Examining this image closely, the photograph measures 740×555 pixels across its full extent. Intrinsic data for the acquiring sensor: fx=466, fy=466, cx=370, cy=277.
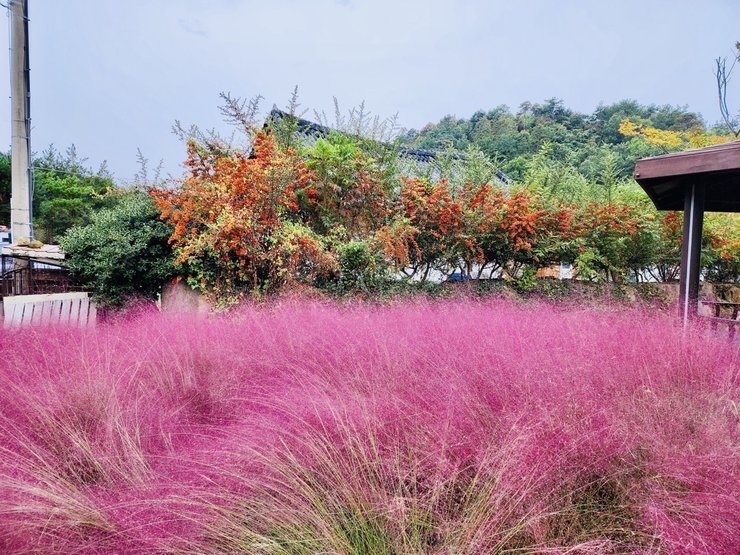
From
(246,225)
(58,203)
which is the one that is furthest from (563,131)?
(246,225)

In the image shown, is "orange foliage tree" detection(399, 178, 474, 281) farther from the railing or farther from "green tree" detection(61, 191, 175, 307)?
the railing

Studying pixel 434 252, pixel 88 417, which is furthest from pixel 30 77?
pixel 88 417

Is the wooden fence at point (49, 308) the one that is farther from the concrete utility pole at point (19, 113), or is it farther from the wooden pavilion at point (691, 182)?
the wooden pavilion at point (691, 182)

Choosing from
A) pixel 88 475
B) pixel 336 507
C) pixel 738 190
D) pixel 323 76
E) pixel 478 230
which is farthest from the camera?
pixel 323 76

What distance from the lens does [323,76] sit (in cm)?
823

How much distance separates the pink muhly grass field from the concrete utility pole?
544 centimetres

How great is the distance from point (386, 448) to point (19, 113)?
7.98m

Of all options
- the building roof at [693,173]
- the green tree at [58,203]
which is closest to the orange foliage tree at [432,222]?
the building roof at [693,173]

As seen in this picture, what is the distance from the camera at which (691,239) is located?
419 centimetres

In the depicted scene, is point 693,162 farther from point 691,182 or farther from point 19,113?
point 19,113

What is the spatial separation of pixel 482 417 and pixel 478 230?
4.31 m

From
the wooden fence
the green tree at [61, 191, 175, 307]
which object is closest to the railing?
the green tree at [61, 191, 175, 307]

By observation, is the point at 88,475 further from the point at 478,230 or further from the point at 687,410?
the point at 478,230

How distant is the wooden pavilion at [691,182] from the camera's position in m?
3.60
